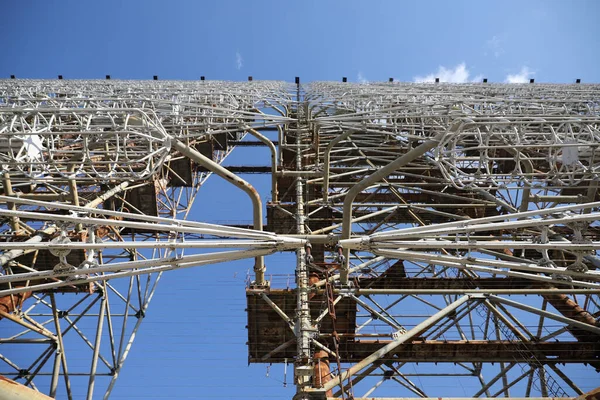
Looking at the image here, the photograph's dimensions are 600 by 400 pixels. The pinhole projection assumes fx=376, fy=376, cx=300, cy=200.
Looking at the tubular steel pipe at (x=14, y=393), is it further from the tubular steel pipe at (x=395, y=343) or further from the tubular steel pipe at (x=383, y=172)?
the tubular steel pipe at (x=383, y=172)

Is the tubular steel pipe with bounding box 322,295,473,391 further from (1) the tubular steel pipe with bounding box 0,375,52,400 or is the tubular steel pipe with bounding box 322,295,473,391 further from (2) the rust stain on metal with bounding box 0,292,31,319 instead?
(2) the rust stain on metal with bounding box 0,292,31,319

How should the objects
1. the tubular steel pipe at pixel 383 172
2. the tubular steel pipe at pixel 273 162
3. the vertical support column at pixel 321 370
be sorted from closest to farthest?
the vertical support column at pixel 321 370 → the tubular steel pipe at pixel 383 172 → the tubular steel pipe at pixel 273 162

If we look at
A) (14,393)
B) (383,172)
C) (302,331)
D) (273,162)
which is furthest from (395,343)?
(273,162)

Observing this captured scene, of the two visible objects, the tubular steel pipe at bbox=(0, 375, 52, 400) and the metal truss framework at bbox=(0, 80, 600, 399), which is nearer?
the tubular steel pipe at bbox=(0, 375, 52, 400)

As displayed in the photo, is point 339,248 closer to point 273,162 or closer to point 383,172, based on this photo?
point 383,172

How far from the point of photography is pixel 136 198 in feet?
58.0

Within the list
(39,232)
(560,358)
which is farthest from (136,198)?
(560,358)

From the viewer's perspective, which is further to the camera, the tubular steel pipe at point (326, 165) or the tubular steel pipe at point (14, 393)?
the tubular steel pipe at point (326, 165)

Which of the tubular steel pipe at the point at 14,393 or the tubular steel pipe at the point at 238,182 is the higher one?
the tubular steel pipe at the point at 238,182

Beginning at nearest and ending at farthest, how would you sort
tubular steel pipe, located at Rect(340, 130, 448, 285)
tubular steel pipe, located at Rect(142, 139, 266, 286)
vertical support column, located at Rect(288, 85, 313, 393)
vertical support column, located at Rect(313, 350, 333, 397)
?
vertical support column, located at Rect(288, 85, 313, 393) < vertical support column, located at Rect(313, 350, 333, 397) < tubular steel pipe, located at Rect(142, 139, 266, 286) < tubular steel pipe, located at Rect(340, 130, 448, 285)

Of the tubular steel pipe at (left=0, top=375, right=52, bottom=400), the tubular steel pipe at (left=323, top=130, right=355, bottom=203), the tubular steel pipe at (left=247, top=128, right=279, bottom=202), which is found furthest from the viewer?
the tubular steel pipe at (left=247, top=128, right=279, bottom=202)

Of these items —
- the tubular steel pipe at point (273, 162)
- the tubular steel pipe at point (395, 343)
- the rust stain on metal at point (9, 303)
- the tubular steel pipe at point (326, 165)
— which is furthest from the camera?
the tubular steel pipe at point (273, 162)

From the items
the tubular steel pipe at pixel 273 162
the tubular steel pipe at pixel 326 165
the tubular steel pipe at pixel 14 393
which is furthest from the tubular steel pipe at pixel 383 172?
the tubular steel pipe at pixel 14 393

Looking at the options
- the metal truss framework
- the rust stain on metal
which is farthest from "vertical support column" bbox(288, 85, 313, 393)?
the rust stain on metal
